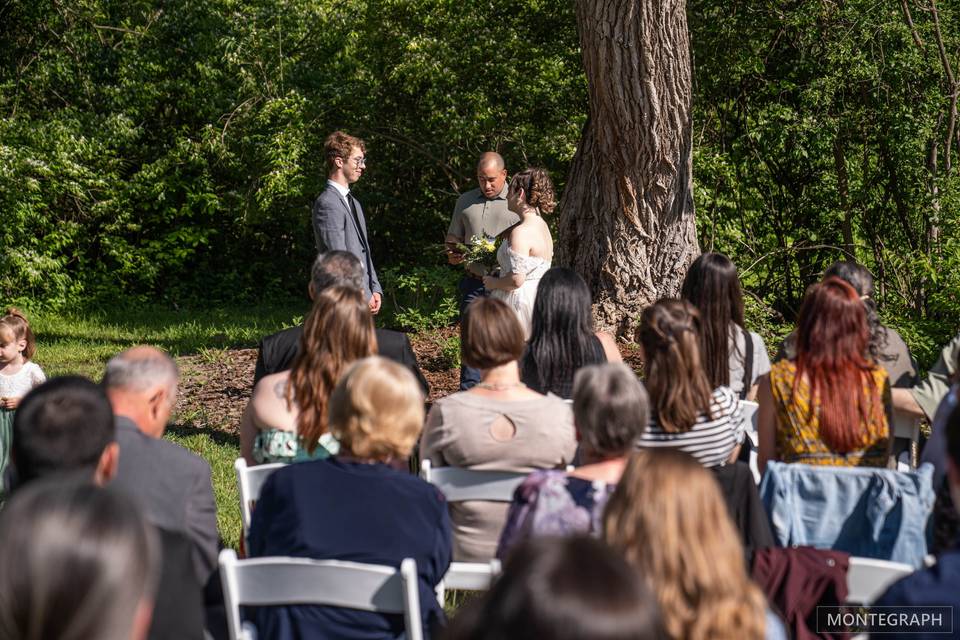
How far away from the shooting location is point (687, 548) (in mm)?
2238

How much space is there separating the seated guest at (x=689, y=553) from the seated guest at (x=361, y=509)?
940 mm

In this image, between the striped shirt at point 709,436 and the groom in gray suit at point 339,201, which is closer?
the striped shirt at point 709,436

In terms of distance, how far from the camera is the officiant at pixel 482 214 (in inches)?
289

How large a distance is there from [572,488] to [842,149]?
715cm

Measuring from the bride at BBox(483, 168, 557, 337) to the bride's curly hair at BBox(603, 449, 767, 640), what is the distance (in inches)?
156

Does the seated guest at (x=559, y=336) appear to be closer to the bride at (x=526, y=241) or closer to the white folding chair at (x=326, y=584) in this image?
the bride at (x=526, y=241)

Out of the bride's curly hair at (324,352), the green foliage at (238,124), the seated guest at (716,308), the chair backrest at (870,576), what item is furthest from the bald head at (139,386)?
the green foliage at (238,124)

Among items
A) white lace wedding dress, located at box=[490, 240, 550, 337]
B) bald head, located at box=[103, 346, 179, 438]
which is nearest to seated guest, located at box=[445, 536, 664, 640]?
bald head, located at box=[103, 346, 179, 438]

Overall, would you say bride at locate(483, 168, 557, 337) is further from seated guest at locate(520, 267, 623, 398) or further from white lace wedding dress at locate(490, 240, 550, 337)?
seated guest at locate(520, 267, 623, 398)

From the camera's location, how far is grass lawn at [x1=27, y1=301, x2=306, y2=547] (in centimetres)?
692

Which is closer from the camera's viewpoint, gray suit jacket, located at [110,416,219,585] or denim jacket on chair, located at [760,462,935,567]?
gray suit jacket, located at [110,416,219,585]

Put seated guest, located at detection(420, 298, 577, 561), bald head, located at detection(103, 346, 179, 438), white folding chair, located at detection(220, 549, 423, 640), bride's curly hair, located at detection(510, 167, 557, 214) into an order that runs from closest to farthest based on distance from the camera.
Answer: white folding chair, located at detection(220, 549, 423, 640) < bald head, located at detection(103, 346, 179, 438) < seated guest, located at detection(420, 298, 577, 561) < bride's curly hair, located at detection(510, 167, 557, 214)

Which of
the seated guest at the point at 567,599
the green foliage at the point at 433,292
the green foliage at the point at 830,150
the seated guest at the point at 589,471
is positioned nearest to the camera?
the seated guest at the point at 567,599

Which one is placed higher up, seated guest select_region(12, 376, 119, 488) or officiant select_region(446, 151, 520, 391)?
officiant select_region(446, 151, 520, 391)
